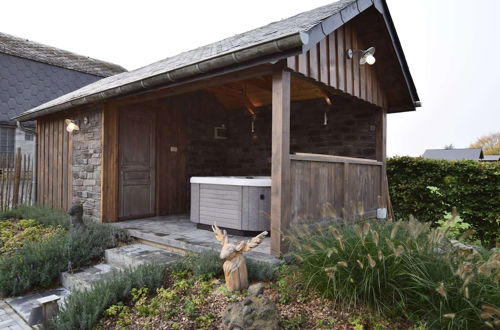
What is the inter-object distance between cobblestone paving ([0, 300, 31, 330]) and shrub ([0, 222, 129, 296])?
1.16 feet

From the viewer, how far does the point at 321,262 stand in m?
2.60

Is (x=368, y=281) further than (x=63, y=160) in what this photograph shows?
No

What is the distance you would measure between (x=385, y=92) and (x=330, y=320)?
4981mm

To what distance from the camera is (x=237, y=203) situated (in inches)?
172

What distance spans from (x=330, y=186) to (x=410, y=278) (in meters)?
2.18

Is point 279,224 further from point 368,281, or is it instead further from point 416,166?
point 416,166

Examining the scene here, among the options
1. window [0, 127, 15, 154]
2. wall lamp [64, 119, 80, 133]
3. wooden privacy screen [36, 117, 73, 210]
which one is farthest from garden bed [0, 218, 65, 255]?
window [0, 127, 15, 154]

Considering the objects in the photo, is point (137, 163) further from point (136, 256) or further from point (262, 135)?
point (262, 135)

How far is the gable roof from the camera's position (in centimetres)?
1192

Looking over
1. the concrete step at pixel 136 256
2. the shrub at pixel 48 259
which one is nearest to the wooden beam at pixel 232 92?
the concrete step at pixel 136 256

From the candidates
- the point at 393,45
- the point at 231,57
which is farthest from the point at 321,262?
the point at 393,45

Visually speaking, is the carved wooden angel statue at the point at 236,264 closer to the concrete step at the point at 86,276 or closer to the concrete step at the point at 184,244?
the concrete step at the point at 184,244

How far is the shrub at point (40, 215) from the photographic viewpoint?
560 centimetres

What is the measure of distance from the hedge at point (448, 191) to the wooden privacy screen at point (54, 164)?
266 inches
